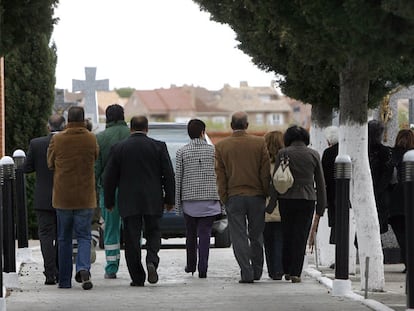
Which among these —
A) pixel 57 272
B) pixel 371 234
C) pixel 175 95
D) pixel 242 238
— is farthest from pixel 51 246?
pixel 175 95

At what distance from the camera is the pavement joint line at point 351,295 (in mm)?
11266

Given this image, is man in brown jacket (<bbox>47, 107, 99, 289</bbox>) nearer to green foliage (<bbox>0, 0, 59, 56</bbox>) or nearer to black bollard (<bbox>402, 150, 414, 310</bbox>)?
green foliage (<bbox>0, 0, 59, 56</bbox>)

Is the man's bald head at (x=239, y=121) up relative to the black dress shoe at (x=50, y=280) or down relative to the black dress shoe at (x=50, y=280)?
up

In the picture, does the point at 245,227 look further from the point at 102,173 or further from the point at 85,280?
the point at 85,280

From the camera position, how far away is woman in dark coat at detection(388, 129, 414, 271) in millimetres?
14750

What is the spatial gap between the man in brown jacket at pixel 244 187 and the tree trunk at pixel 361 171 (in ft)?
4.42

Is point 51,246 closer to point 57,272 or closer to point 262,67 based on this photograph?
point 57,272

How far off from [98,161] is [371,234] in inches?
130

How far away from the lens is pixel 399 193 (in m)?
15.2

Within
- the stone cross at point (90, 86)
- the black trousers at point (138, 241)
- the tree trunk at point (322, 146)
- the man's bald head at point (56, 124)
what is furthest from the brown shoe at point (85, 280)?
the stone cross at point (90, 86)

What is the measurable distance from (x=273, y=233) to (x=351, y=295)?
7.80 feet

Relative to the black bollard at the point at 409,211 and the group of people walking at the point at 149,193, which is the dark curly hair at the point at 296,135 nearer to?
the group of people walking at the point at 149,193

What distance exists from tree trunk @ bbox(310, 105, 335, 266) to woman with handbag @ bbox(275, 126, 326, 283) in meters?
2.10

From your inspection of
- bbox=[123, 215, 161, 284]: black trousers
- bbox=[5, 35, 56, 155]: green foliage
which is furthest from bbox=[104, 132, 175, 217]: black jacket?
bbox=[5, 35, 56, 155]: green foliage
